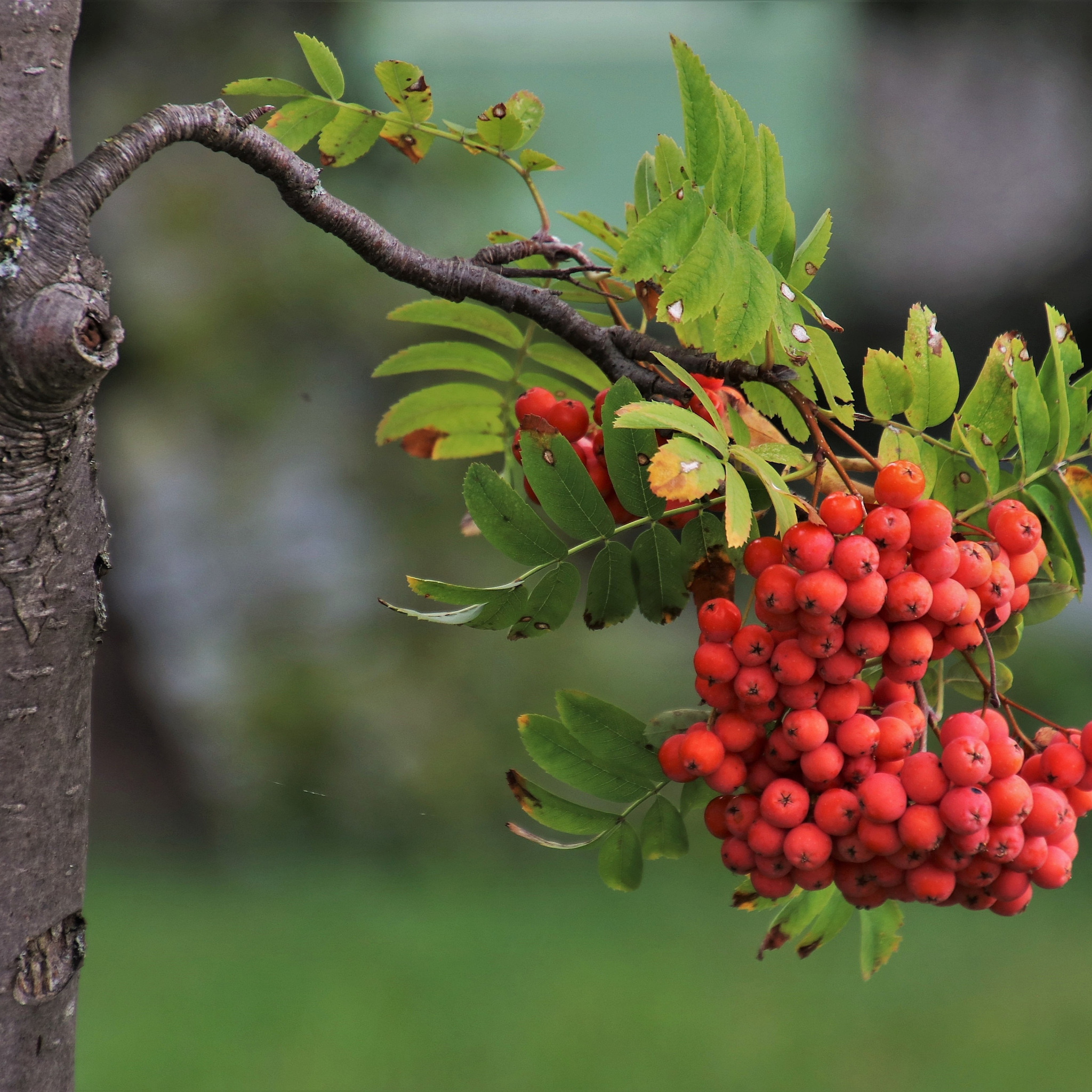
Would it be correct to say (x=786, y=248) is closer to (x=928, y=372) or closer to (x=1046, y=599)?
(x=928, y=372)

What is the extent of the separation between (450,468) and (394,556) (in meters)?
0.25

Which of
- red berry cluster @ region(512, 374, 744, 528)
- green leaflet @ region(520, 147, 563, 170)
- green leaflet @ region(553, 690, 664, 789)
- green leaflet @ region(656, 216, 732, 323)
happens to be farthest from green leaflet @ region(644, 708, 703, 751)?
green leaflet @ region(520, 147, 563, 170)

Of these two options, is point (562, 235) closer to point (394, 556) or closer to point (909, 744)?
point (394, 556)

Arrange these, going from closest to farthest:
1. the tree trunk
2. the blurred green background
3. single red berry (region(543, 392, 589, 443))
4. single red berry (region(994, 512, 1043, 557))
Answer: the tree trunk → single red berry (region(994, 512, 1043, 557)) → single red berry (region(543, 392, 589, 443)) → the blurred green background

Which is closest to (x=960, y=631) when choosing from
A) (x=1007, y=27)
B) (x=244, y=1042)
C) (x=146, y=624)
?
(x=244, y=1042)

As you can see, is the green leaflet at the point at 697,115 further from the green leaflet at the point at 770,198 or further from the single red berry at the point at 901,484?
the single red berry at the point at 901,484

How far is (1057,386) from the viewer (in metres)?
0.56

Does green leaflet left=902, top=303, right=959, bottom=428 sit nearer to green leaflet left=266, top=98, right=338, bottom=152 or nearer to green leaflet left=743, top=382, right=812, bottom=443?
green leaflet left=743, top=382, right=812, bottom=443

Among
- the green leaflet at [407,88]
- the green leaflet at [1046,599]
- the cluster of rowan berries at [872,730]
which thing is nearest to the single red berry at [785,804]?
the cluster of rowan berries at [872,730]

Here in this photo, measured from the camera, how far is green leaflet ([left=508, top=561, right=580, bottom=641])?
556 millimetres

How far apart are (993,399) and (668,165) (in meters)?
0.23

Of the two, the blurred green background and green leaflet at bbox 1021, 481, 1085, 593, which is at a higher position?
green leaflet at bbox 1021, 481, 1085, 593

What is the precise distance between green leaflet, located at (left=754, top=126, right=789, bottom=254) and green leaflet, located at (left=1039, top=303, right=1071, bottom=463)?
15 centimetres

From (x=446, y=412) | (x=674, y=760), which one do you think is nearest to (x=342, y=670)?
(x=446, y=412)
